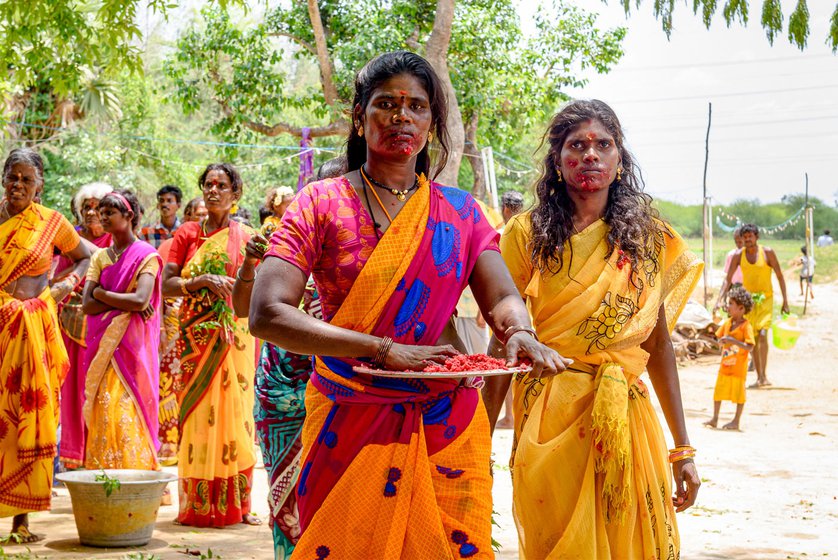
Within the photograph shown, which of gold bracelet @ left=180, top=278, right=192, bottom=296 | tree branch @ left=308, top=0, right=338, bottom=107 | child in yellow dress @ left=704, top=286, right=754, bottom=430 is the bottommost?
child in yellow dress @ left=704, top=286, right=754, bottom=430

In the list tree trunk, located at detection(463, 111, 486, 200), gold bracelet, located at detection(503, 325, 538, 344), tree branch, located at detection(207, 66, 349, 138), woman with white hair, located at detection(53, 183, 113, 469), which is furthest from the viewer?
tree trunk, located at detection(463, 111, 486, 200)

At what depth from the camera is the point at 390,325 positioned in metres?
2.84

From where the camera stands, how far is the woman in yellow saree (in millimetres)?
3820

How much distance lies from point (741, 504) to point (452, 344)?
5.85m

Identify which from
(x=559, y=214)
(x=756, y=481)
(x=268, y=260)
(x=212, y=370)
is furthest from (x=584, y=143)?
(x=756, y=481)

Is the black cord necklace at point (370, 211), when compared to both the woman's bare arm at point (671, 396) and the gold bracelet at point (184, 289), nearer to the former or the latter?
the woman's bare arm at point (671, 396)

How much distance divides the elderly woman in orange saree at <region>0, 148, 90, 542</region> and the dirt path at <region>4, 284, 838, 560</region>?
0.38 metres

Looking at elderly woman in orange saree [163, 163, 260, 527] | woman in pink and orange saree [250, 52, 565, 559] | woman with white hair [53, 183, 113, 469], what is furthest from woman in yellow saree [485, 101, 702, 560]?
woman with white hair [53, 183, 113, 469]

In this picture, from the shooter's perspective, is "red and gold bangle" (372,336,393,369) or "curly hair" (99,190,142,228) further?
"curly hair" (99,190,142,228)

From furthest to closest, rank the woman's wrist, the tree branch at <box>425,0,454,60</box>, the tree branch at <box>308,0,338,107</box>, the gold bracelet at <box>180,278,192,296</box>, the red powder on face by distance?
the tree branch at <box>308,0,338,107</box>, the tree branch at <box>425,0,454,60</box>, the gold bracelet at <box>180,278,192,296</box>, the woman's wrist, the red powder on face

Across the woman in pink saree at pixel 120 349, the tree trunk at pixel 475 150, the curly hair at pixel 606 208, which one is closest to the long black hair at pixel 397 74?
the curly hair at pixel 606 208

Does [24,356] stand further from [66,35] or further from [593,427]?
[593,427]

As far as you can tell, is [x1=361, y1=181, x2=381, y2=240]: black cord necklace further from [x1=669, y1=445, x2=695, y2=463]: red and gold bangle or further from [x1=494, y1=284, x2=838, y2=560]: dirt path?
[x1=494, y1=284, x2=838, y2=560]: dirt path

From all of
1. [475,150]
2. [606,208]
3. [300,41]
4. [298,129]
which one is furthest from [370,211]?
[475,150]
